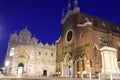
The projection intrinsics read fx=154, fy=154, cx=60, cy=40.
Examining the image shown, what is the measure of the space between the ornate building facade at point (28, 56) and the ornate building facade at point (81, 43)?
8119mm

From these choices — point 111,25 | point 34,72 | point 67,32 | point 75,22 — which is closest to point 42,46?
point 34,72

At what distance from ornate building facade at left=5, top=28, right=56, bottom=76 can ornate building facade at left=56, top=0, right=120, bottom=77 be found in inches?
320

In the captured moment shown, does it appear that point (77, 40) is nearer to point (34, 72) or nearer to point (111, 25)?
point (111, 25)

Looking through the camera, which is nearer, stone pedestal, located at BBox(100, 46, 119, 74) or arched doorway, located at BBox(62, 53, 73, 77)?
stone pedestal, located at BBox(100, 46, 119, 74)

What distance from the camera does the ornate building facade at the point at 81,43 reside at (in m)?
25.9

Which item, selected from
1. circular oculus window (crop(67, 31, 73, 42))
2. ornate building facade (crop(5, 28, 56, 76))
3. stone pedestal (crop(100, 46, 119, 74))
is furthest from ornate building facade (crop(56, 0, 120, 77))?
stone pedestal (crop(100, 46, 119, 74))

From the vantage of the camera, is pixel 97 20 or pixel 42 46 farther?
pixel 42 46

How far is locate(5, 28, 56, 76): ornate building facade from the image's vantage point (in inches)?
1543

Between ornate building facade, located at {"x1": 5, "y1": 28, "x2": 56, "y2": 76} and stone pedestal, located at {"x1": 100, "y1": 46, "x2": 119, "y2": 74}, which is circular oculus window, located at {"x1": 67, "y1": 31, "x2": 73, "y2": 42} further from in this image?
stone pedestal, located at {"x1": 100, "y1": 46, "x2": 119, "y2": 74}

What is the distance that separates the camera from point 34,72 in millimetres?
40062

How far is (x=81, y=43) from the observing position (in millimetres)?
28547

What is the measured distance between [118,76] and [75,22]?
18.9 m

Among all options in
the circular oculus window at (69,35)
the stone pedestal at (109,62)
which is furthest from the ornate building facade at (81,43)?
the stone pedestal at (109,62)

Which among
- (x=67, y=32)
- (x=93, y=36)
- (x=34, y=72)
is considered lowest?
(x=34, y=72)
